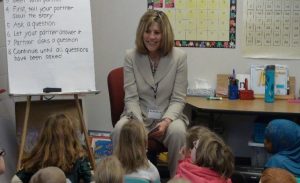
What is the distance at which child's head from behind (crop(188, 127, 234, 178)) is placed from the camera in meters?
2.27

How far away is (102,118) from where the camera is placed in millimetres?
4492

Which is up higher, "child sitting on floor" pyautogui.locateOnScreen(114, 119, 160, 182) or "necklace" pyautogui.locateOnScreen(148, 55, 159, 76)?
"necklace" pyautogui.locateOnScreen(148, 55, 159, 76)

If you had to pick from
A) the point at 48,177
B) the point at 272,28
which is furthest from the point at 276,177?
the point at 272,28

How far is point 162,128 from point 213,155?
82 centimetres

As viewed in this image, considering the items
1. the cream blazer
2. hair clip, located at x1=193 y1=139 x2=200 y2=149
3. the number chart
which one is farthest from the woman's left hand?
the number chart

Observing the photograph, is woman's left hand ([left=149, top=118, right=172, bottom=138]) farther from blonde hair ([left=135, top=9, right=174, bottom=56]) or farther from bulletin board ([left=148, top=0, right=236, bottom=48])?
bulletin board ([left=148, top=0, right=236, bottom=48])

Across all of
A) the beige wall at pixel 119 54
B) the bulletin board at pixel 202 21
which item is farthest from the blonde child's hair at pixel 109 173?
the bulletin board at pixel 202 21

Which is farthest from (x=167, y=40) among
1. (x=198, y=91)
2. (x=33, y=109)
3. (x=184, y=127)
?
(x=33, y=109)

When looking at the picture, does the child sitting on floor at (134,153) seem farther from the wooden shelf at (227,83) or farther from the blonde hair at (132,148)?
the wooden shelf at (227,83)

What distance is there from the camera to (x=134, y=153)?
2.51 meters

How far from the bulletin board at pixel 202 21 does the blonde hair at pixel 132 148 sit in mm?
1705

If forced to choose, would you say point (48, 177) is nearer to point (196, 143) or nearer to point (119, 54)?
point (196, 143)

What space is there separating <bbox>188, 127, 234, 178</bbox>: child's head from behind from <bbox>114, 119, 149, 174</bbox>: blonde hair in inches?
12.2

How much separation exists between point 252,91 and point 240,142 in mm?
569
